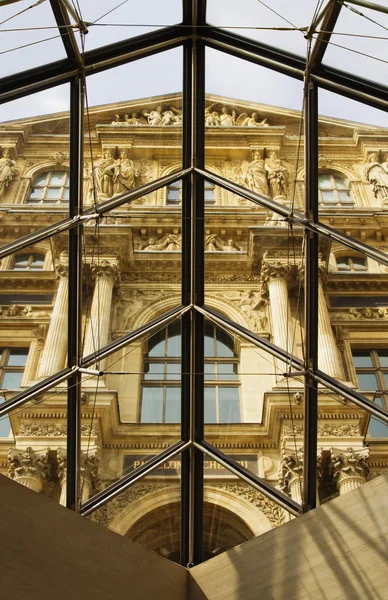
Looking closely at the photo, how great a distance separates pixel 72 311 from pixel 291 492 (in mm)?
4388

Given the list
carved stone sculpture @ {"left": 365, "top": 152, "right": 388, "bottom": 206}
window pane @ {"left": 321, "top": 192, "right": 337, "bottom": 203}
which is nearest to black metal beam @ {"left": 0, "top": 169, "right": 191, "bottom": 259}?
window pane @ {"left": 321, "top": 192, "right": 337, "bottom": 203}

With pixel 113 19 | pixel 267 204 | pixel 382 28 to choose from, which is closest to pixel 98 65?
pixel 113 19

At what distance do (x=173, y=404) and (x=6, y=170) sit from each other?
11.0m

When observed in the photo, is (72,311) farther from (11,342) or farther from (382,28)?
(11,342)

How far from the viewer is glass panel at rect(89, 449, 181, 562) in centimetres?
1126

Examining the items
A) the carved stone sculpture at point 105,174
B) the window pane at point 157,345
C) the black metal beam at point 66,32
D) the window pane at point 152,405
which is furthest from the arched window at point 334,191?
the black metal beam at point 66,32

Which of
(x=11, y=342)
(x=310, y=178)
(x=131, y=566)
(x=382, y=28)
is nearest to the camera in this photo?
(x=131, y=566)

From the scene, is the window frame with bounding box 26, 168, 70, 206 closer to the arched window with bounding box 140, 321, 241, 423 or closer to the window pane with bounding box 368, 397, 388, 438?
the arched window with bounding box 140, 321, 241, 423

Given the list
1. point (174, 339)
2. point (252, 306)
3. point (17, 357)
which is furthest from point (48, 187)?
point (174, 339)

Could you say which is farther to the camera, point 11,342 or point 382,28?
point 11,342

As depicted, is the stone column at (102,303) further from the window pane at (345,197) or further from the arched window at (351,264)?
the window pane at (345,197)

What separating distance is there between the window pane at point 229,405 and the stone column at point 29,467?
3569 mm

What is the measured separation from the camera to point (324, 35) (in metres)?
9.08

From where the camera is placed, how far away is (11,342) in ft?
55.0
